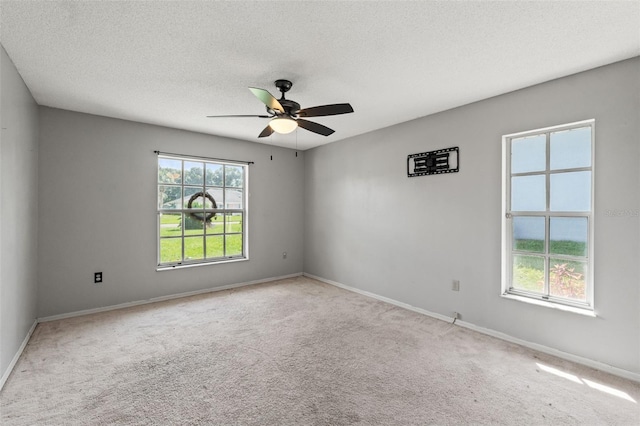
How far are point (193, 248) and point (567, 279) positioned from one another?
467 centimetres

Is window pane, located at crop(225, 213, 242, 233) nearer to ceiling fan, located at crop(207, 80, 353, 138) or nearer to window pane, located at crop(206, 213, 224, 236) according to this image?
window pane, located at crop(206, 213, 224, 236)

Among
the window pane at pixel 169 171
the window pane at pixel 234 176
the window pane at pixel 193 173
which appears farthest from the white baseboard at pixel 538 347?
the window pane at pixel 169 171

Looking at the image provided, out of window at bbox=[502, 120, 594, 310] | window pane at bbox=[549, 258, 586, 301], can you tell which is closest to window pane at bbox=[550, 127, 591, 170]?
window at bbox=[502, 120, 594, 310]

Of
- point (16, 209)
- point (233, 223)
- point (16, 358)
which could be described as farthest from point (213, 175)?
point (16, 358)

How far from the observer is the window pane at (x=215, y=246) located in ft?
Answer: 15.4

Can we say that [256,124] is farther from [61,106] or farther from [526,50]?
[526,50]

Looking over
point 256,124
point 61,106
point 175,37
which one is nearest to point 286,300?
point 256,124

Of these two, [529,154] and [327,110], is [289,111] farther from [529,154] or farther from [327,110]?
[529,154]

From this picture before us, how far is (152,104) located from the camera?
3.29 meters

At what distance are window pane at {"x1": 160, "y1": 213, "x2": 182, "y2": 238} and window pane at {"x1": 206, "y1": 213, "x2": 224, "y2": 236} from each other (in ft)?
1.48

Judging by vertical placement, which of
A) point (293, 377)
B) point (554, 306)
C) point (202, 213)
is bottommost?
point (293, 377)

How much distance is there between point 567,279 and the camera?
2.66m

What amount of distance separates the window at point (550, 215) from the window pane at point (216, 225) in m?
4.02

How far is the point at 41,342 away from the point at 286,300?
8.54ft
